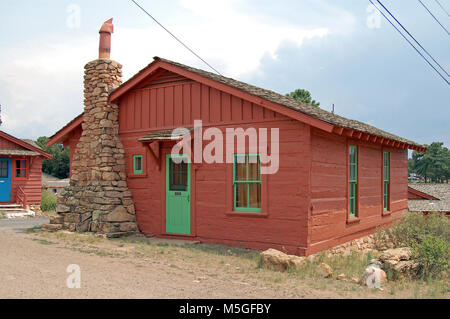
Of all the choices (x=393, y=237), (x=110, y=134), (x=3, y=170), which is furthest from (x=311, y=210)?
(x=3, y=170)

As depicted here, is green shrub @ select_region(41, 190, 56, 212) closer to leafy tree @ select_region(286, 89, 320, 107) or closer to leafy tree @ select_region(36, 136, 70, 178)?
leafy tree @ select_region(286, 89, 320, 107)

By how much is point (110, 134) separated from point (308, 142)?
606 centimetres

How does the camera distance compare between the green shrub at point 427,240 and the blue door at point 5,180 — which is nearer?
the green shrub at point 427,240

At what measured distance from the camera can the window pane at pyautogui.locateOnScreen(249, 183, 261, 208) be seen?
10.5 meters

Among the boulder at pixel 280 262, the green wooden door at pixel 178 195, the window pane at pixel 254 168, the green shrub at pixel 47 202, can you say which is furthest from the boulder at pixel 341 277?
the green shrub at pixel 47 202

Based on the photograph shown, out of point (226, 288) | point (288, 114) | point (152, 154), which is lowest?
point (226, 288)

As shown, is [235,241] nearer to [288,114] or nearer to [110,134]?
[288,114]

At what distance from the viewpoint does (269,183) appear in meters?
10.2

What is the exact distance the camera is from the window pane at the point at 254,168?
10508mm

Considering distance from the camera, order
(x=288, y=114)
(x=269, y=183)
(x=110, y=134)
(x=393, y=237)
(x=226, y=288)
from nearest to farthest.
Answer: (x=226, y=288) → (x=288, y=114) → (x=269, y=183) → (x=393, y=237) → (x=110, y=134)

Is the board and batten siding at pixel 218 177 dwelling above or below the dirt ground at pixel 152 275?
above

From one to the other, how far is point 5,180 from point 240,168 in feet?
52.9

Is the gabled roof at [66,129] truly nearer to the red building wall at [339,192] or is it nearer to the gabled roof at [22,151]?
the red building wall at [339,192]

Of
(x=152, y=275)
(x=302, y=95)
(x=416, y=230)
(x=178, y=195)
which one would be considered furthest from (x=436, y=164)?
(x=152, y=275)
